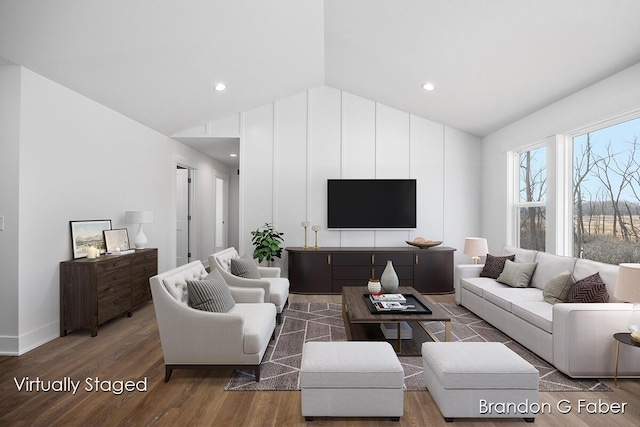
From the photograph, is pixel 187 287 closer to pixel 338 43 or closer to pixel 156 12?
pixel 156 12

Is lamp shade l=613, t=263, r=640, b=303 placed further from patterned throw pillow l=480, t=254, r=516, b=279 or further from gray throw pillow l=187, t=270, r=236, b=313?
gray throw pillow l=187, t=270, r=236, b=313

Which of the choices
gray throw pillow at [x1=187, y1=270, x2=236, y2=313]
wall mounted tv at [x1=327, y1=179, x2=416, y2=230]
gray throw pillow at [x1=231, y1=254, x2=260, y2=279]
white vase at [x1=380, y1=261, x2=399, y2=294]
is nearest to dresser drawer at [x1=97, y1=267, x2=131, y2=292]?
gray throw pillow at [x1=231, y1=254, x2=260, y2=279]

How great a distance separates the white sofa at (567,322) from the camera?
2.62 meters

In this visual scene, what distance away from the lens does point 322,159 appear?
6.04m

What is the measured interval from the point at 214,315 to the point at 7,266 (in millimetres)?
2064

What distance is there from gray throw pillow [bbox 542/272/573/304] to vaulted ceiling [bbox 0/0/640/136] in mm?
2006

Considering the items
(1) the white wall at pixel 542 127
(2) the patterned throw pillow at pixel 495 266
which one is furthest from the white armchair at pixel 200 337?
(1) the white wall at pixel 542 127

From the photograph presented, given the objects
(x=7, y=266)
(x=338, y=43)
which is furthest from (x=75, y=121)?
(x=338, y=43)

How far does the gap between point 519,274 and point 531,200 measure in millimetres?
1515

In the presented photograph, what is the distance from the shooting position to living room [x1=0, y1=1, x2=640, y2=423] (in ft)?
10.3

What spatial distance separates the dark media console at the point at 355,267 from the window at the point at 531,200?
111cm

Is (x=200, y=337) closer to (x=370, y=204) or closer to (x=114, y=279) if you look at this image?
(x=114, y=279)

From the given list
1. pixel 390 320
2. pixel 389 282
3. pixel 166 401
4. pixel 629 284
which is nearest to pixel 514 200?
pixel 389 282

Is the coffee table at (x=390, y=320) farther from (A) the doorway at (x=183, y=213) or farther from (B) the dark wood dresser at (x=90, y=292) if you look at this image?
(A) the doorway at (x=183, y=213)
